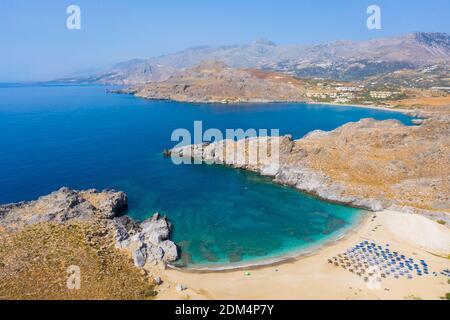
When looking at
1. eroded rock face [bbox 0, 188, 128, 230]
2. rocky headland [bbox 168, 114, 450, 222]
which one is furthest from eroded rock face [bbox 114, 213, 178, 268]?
rocky headland [bbox 168, 114, 450, 222]

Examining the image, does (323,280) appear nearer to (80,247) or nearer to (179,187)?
(80,247)

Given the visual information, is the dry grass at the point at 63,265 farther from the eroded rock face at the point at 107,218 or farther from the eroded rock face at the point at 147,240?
the eroded rock face at the point at 107,218

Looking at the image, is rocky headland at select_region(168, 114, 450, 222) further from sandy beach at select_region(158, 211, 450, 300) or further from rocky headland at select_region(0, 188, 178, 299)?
rocky headland at select_region(0, 188, 178, 299)

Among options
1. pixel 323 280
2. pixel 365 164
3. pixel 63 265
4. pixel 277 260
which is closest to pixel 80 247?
pixel 63 265

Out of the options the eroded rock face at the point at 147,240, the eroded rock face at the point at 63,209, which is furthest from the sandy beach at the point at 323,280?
the eroded rock face at the point at 63,209
